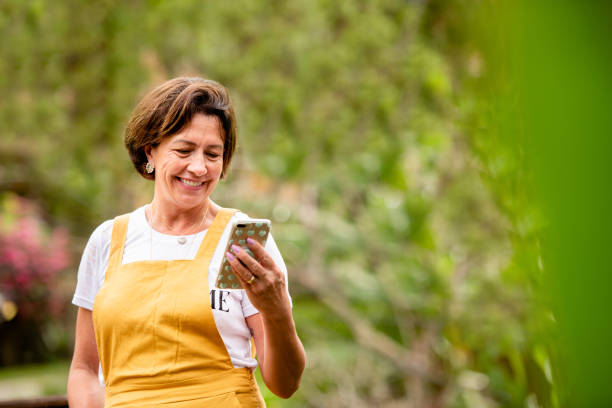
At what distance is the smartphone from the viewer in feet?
3.70

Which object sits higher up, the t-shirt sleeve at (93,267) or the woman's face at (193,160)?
the woman's face at (193,160)

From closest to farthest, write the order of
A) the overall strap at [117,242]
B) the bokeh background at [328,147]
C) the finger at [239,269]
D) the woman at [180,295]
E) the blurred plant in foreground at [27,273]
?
the finger at [239,269] → the woman at [180,295] → the overall strap at [117,242] → the bokeh background at [328,147] → the blurred plant in foreground at [27,273]

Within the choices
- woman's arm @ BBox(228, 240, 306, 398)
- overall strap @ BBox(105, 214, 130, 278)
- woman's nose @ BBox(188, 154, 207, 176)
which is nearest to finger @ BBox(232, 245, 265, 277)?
woman's arm @ BBox(228, 240, 306, 398)

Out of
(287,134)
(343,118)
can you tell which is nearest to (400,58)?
(343,118)

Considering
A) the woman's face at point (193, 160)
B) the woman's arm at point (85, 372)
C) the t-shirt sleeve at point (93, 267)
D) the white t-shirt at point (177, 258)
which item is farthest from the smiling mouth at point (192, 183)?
the woman's arm at point (85, 372)

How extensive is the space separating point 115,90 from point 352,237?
98.8 inches

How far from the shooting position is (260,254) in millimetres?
1131

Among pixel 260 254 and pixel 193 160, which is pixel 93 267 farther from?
pixel 260 254

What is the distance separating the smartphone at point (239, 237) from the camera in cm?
113

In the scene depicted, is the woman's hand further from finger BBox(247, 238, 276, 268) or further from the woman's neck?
the woman's neck

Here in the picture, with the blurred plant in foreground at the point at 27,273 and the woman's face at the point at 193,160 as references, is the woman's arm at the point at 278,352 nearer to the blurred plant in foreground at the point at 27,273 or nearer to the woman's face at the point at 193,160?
the woman's face at the point at 193,160

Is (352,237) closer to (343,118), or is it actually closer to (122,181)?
(343,118)

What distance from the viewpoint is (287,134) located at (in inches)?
234

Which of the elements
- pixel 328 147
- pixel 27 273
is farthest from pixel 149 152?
pixel 27 273
